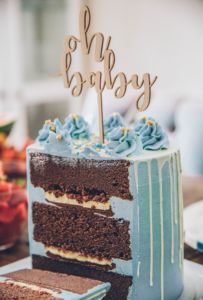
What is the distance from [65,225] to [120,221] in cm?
18

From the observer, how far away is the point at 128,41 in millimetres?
4926

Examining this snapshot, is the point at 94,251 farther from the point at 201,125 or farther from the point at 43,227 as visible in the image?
the point at 201,125

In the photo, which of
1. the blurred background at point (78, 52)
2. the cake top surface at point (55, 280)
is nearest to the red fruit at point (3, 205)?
the cake top surface at point (55, 280)

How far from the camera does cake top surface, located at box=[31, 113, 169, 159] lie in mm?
1313

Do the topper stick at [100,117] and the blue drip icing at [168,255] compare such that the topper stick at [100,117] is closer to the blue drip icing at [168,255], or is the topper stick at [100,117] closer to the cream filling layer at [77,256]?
the blue drip icing at [168,255]

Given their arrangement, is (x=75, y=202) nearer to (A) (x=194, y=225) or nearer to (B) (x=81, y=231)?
(B) (x=81, y=231)

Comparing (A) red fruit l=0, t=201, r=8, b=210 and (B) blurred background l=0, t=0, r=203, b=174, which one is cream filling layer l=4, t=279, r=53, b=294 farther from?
(B) blurred background l=0, t=0, r=203, b=174

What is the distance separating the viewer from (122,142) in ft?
4.29

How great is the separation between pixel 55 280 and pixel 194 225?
20.6 inches

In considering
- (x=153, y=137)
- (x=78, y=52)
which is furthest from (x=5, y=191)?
(x=78, y=52)

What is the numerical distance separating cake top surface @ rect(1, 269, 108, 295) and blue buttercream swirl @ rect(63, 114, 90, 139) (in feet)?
1.20

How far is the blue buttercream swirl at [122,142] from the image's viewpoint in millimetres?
1305

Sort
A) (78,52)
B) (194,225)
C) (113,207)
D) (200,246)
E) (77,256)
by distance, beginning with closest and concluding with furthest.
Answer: (113,207) → (77,256) → (200,246) → (194,225) → (78,52)

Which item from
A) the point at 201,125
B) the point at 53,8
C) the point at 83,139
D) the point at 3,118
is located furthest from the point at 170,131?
the point at 53,8
